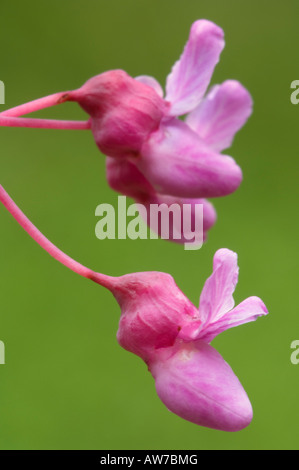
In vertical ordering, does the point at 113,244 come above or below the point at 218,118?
above

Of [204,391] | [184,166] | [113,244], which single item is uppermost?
[113,244]

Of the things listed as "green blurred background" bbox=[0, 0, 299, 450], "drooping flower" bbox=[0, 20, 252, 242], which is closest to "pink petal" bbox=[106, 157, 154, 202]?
"drooping flower" bbox=[0, 20, 252, 242]

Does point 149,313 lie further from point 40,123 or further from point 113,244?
point 113,244

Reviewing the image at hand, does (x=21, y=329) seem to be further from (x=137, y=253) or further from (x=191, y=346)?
(x=191, y=346)

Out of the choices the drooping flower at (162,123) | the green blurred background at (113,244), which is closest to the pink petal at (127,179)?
the drooping flower at (162,123)

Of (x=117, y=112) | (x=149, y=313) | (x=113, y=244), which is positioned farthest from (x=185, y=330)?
(x=113, y=244)

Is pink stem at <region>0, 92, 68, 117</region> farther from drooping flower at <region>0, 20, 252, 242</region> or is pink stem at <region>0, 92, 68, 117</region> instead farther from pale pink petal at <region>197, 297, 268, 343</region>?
pale pink petal at <region>197, 297, 268, 343</region>

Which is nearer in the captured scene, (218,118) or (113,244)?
(218,118)

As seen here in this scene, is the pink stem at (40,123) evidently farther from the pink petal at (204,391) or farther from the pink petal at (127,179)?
the pink petal at (204,391)
